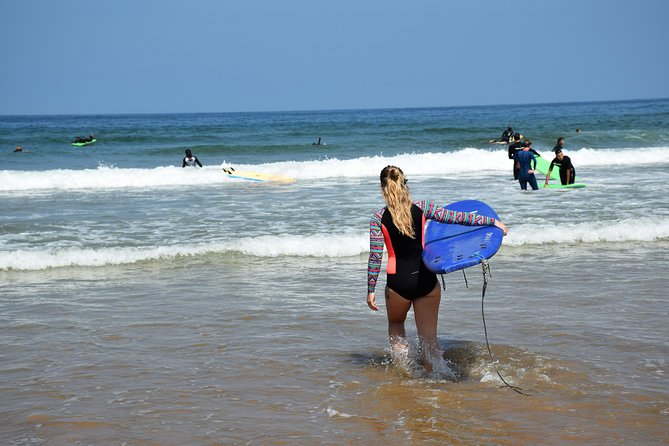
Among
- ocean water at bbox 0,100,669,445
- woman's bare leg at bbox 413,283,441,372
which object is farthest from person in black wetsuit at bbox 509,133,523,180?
woman's bare leg at bbox 413,283,441,372

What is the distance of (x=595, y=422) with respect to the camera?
4594mm

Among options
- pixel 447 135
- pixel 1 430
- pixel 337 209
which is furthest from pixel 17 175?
pixel 447 135

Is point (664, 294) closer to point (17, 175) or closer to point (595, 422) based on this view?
point (595, 422)

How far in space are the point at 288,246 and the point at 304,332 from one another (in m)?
4.06

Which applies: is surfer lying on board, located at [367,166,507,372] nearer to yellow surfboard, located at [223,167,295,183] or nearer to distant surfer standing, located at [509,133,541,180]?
distant surfer standing, located at [509,133,541,180]

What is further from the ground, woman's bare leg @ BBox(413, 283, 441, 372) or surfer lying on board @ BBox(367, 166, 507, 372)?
surfer lying on board @ BBox(367, 166, 507, 372)

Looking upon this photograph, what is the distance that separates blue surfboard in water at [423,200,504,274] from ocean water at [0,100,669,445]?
0.91 metres

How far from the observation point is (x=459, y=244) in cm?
530

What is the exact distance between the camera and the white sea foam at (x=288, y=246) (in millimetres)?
10164

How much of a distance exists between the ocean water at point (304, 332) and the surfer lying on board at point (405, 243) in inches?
25.0

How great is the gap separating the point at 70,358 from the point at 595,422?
4.00m

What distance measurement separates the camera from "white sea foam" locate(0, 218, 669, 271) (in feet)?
33.3

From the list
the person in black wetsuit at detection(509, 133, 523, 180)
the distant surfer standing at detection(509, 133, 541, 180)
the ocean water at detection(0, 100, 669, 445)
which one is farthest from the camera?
the person in black wetsuit at detection(509, 133, 523, 180)

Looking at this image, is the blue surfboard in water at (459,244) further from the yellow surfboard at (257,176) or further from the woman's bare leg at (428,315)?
the yellow surfboard at (257,176)
